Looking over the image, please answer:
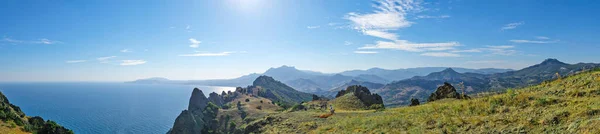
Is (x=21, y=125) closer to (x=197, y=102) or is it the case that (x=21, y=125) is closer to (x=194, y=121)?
(x=194, y=121)

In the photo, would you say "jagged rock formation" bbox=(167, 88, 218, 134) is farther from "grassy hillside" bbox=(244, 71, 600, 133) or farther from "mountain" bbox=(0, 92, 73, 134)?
"grassy hillside" bbox=(244, 71, 600, 133)

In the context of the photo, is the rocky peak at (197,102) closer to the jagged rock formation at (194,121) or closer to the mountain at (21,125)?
the jagged rock formation at (194,121)

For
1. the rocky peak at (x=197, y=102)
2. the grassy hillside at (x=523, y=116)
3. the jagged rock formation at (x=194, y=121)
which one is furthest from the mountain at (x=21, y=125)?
the rocky peak at (x=197, y=102)

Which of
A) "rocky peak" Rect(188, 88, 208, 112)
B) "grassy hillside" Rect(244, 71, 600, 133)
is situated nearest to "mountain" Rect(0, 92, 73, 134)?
"grassy hillside" Rect(244, 71, 600, 133)

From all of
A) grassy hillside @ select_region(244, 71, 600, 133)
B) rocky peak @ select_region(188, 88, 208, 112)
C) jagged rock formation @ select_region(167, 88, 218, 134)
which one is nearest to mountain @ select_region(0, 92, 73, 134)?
grassy hillside @ select_region(244, 71, 600, 133)

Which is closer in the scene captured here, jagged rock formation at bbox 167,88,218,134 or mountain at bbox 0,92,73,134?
mountain at bbox 0,92,73,134

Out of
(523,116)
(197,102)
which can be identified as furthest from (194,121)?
(523,116)

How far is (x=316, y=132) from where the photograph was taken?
1142 inches

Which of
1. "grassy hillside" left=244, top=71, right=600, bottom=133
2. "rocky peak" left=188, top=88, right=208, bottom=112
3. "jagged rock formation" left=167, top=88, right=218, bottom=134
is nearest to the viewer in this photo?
"grassy hillside" left=244, top=71, right=600, bottom=133

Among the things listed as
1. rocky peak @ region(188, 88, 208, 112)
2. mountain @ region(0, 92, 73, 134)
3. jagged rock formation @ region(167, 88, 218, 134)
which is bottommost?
jagged rock formation @ region(167, 88, 218, 134)

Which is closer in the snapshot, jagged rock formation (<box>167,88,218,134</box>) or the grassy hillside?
the grassy hillside

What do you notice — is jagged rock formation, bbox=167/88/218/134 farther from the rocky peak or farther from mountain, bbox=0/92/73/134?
mountain, bbox=0/92/73/134

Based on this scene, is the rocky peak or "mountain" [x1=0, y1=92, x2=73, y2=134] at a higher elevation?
"mountain" [x1=0, y1=92, x2=73, y2=134]

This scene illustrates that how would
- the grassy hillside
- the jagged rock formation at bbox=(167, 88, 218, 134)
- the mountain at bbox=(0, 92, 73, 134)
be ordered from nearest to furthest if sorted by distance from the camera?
the grassy hillside → the mountain at bbox=(0, 92, 73, 134) → the jagged rock formation at bbox=(167, 88, 218, 134)
